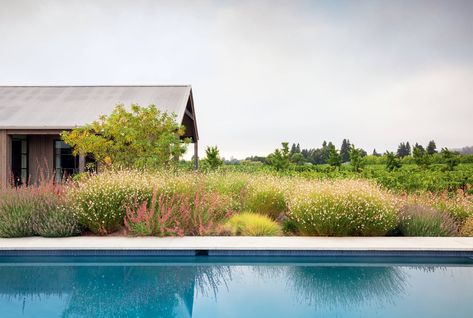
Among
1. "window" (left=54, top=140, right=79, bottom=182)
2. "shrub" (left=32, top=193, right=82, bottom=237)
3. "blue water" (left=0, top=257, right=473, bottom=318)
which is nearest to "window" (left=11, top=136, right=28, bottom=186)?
"window" (left=54, top=140, right=79, bottom=182)

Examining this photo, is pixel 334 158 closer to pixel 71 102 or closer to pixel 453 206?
pixel 71 102

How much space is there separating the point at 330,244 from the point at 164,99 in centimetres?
1139

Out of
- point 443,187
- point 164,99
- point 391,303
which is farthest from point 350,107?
point 391,303

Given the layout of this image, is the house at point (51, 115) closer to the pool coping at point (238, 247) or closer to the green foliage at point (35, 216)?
the green foliage at point (35, 216)

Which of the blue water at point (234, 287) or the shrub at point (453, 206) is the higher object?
the shrub at point (453, 206)

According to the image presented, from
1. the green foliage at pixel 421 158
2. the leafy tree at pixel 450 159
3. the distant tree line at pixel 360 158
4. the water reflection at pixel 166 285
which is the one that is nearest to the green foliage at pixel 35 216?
the water reflection at pixel 166 285

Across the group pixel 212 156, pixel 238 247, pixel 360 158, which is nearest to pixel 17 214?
pixel 238 247

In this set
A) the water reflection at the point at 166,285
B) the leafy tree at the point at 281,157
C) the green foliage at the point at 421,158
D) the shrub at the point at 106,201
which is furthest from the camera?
the green foliage at the point at 421,158

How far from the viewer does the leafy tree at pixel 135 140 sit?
12.8 meters

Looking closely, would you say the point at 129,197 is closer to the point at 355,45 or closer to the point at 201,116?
the point at 355,45

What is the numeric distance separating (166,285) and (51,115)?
11.5 m

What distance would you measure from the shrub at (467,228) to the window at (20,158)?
565 inches

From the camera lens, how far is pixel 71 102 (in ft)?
56.5

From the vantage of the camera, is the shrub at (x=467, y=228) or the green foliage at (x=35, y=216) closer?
the green foliage at (x=35, y=216)
